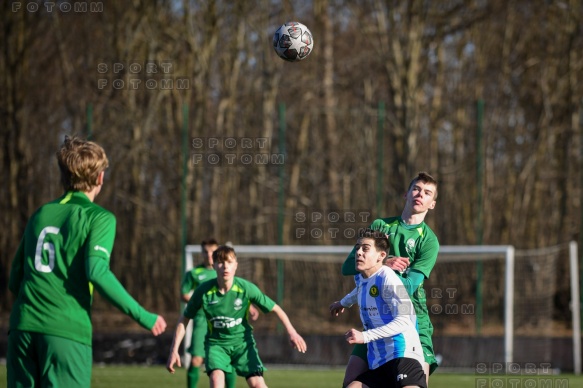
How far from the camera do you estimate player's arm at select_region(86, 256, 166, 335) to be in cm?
414

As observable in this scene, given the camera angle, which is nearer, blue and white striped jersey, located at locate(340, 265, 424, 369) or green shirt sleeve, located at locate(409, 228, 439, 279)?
blue and white striped jersey, located at locate(340, 265, 424, 369)

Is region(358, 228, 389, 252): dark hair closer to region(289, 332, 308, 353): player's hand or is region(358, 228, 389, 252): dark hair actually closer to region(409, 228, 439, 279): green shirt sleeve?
region(409, 228, 439, 279): green shirt sleeve

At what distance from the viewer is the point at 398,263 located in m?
5.97

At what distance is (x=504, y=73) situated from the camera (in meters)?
21.2

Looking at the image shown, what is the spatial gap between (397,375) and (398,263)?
2.19 feet

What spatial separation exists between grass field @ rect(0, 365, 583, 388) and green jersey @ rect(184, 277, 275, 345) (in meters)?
3.62

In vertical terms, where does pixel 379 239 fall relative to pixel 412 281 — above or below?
above

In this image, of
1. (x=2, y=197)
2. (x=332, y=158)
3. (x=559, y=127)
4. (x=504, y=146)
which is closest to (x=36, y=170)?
(x=2, y=197)

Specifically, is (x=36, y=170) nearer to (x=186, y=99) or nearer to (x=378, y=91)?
(x=186, y=99)

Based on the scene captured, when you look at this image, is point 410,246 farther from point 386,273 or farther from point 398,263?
point 386,273

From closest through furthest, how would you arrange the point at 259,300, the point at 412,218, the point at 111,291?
the point at 111,291 < the point at 412,218 < the point at 259,300

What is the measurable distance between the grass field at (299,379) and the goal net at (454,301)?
490 millimetres

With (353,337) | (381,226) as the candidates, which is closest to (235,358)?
(381,226)

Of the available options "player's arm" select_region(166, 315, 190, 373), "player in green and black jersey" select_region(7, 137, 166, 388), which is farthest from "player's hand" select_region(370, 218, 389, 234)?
"player in green and black jersey" select_region(7, 137, 166, 388)
